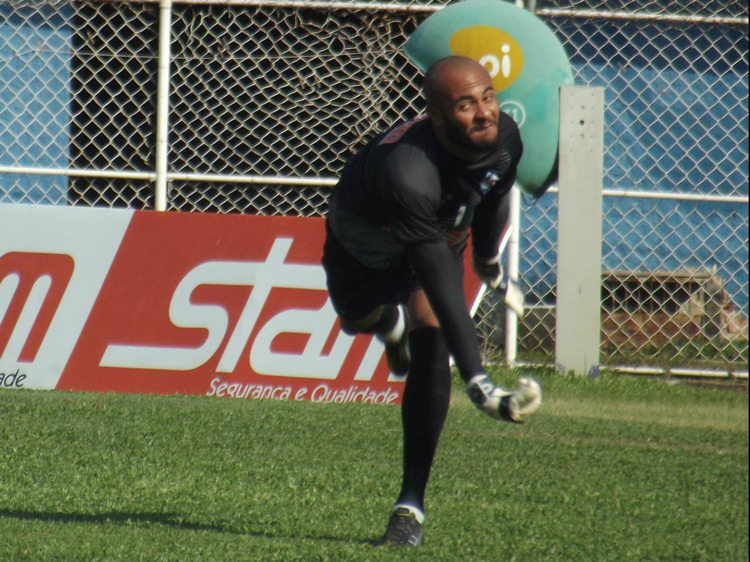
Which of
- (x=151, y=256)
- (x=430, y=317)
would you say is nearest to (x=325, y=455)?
(x=430, y=317)

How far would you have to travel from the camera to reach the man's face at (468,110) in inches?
115

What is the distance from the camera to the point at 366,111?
284 inches

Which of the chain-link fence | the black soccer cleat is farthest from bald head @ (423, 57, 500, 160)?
the chain-link fence

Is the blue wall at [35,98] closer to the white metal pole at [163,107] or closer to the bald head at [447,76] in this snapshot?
the white metal pole at [163,107]

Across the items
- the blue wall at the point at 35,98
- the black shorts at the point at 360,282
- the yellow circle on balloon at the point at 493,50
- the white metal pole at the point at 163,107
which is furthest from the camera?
the blue wall at the point at 35,98

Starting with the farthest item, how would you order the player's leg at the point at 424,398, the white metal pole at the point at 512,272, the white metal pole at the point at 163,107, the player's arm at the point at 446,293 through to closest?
the white metal pole at the point at 512,272
the white metal pole at the point at 163,107
the player's leg at the point at 424,398
the player's arm at the point at 446,293

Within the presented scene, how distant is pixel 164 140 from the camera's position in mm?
6461

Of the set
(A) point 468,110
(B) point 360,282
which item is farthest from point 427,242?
(B) point 360,282

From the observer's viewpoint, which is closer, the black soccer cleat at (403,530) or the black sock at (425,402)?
the black soccer cleat at (403,530)

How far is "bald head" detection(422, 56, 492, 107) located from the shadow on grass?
1.27 metres

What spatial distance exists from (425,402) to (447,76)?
1011 millimetres

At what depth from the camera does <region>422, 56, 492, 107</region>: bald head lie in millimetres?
2926

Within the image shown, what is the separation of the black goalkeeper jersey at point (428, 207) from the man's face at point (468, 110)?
10cm

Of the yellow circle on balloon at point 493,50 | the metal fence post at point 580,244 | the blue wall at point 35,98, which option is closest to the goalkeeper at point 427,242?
the yellow circle on balloon at point 493,50
